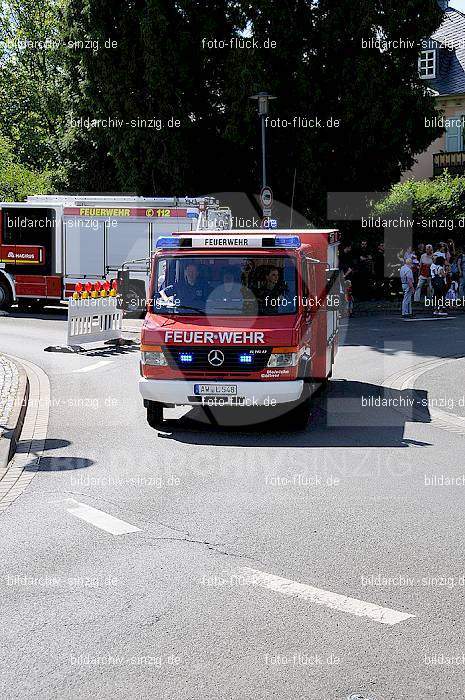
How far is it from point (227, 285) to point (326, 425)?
2.11m

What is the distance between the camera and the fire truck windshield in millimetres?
12141

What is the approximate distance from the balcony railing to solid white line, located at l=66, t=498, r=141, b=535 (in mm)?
43547

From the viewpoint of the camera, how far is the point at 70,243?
93.1ft

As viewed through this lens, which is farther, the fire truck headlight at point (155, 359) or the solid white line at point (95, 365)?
the solid white line at point (95, 365)

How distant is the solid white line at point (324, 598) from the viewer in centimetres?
585

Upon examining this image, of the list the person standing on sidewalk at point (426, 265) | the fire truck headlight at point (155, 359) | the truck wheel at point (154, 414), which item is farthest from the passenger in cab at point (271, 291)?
the person standing on sidewalk at point (426, 265)

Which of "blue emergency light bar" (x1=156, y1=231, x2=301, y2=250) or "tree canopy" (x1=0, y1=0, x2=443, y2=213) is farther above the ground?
"tree canopy" (x1=0, y1=0, x2=443, y2=213)

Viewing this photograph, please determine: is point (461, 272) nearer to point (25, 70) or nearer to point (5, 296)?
point (5, 296)

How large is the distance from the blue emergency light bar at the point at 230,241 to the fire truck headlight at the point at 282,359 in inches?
58.9

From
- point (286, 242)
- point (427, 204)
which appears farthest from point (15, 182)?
point (286, 242)

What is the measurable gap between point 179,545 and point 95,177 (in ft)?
92.1

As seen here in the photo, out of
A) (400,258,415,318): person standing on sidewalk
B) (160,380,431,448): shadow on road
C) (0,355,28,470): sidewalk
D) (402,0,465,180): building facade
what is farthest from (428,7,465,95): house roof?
(160,380,431,448): shadow on road

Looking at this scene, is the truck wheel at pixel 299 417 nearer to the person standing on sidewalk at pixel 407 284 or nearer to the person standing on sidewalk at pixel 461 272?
the person standing on sidewalk at pixel 407 284

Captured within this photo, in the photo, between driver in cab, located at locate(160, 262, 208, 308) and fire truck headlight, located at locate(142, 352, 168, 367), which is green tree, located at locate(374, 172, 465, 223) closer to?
driver in cab, located at locate(160, 262, 208, 308)
